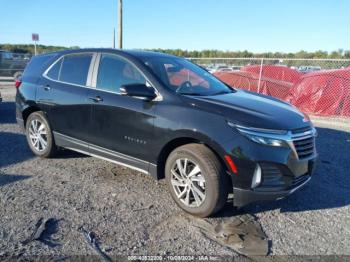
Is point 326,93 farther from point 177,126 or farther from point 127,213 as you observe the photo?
point 127,213

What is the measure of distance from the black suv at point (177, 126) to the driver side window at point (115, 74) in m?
0.01

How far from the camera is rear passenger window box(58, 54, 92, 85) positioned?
4895mm

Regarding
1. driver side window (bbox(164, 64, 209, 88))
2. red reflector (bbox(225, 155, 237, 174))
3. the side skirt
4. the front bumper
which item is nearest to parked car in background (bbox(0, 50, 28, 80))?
the side skirt

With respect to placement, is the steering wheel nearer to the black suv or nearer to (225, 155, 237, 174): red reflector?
the black suv

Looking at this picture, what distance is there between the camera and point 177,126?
150 inches

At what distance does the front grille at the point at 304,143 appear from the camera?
363 cm

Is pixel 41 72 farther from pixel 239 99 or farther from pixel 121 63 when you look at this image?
pixel 239 99

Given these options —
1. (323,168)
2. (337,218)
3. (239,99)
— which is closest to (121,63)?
(239,99)

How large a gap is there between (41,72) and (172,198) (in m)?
3.13

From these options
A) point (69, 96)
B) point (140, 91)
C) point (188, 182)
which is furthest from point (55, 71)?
point (188, 182)

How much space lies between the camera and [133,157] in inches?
169

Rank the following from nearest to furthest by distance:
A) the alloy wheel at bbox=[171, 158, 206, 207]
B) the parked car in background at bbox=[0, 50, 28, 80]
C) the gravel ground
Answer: the gravel ground → the alloy wheel at bbox=[171, 158, 206, 207] → the parked car in background at bbox=[0, 50, 28, 80]

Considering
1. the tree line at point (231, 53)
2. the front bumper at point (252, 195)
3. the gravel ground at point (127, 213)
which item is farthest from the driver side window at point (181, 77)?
the tree line at point (231, 53)

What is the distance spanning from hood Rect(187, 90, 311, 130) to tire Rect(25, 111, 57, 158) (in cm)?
270
